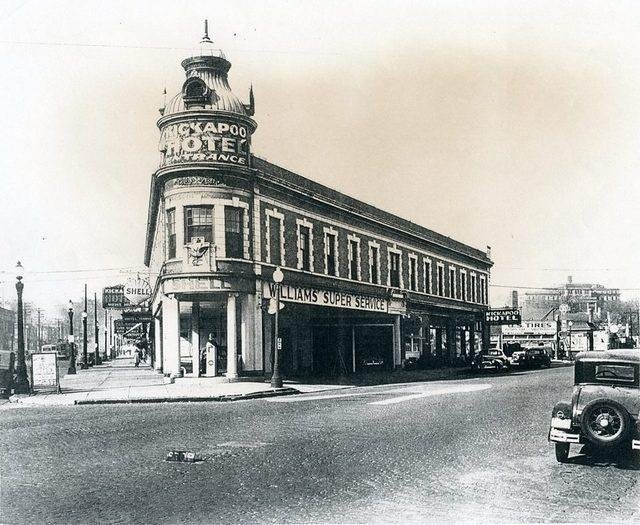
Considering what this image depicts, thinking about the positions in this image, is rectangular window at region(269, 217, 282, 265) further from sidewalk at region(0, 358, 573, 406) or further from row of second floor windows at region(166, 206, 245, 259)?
sidewalk at region(0, 358, 573, 406)

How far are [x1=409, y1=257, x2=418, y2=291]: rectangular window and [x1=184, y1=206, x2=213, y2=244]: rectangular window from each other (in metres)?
21.4

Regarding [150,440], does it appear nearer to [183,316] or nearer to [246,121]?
[246,121]

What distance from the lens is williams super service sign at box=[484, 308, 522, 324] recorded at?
57694mm

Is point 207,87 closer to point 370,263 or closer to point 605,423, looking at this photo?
point 370,263

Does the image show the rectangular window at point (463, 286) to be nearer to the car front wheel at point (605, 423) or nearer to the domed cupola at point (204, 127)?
the domed cupola at point (204, 127)

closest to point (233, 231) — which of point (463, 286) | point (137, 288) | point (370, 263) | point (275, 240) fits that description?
point (275, 240)

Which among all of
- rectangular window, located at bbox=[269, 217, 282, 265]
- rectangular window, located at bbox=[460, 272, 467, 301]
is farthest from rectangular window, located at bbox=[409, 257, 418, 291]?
rectangular window, located at bbox=[269, 217, 282, 265]

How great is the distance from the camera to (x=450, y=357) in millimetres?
53469

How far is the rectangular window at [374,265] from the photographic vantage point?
4056cm

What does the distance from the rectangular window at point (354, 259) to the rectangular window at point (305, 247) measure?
4.92 m

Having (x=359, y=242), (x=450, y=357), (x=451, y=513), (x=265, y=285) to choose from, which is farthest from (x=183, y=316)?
(x=451, y=513)

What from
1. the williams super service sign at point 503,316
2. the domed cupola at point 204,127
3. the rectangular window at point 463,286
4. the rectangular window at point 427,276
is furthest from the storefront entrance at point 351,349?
the williams super service sign at point 503,316

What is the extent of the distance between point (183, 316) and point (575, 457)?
26.5m

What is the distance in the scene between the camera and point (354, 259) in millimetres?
38438
